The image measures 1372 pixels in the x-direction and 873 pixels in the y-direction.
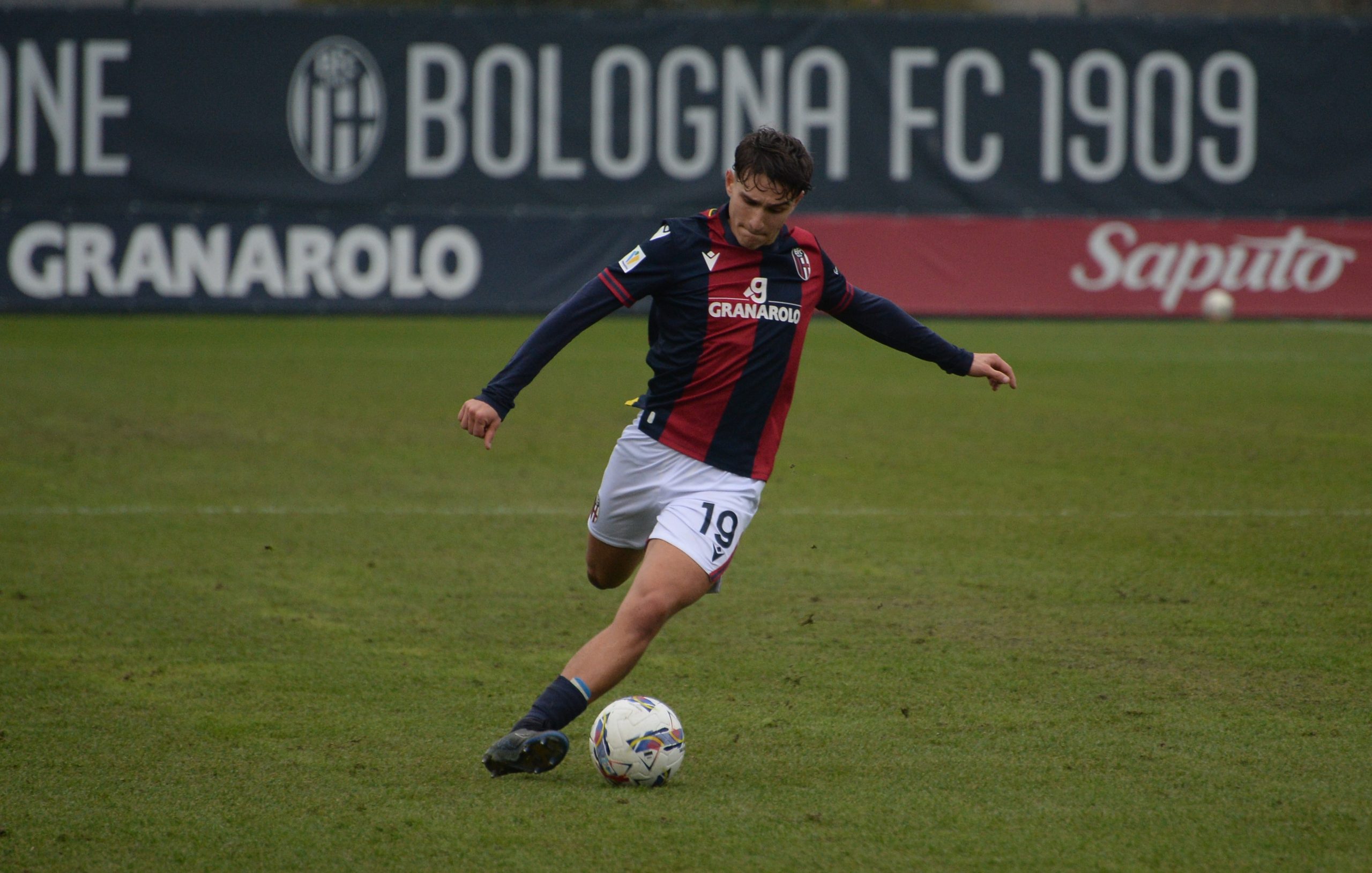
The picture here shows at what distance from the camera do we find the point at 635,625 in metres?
4.37

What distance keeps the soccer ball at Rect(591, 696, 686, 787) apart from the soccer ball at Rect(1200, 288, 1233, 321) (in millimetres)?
18125

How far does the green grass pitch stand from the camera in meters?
3.96

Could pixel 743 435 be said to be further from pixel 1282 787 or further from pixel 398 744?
pixel 1282 787

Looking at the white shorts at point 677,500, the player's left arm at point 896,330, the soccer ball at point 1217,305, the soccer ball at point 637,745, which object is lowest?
the soccer ball at point 637,745

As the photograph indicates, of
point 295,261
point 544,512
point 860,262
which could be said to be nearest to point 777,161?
point 544,512

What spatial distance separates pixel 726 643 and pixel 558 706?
1.76m

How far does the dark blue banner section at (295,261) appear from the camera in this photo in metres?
20.2

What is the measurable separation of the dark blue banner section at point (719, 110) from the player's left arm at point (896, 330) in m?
16.4

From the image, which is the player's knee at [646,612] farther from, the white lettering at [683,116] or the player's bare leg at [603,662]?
the white lettering at [683,116]

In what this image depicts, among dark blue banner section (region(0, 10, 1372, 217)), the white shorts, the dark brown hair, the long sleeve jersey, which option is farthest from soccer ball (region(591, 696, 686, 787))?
dark blue banner section (region(0, 10, 1372, 217))

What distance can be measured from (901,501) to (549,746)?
5047 millimetres

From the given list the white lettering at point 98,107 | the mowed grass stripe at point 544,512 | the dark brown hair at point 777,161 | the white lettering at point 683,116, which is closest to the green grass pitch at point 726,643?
the mowed grass stripe at point 544,512

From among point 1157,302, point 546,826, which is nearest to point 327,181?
point 1157,302

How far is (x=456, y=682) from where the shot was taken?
5.39 meters
